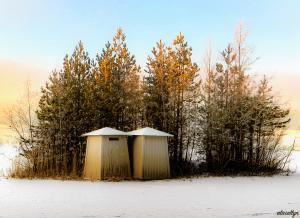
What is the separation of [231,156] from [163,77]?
5257 mm

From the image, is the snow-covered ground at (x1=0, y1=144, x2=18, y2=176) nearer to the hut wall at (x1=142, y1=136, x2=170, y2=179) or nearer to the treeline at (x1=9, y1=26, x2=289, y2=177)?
the treeline at (x1=9, y1=26, x2=289, y2=177)

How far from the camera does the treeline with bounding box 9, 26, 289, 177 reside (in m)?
17.9

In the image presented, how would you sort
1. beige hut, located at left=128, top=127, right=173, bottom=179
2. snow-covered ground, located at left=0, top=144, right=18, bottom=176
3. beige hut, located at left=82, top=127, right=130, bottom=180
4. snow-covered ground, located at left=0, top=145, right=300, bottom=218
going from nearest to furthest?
1. snow-covered ground, located at left=0, top=145, right=300, bottom=218
2. beige hut, located at left=82, top=127, right=130, bottom=180
3. beige hut, located at left=128, top=127, right=173, bottom=179
4. snow-covered ground, located at left=0, top=144, right=18, bottom=176

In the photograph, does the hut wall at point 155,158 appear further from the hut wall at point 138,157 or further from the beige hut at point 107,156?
the beige hut at point 107,156

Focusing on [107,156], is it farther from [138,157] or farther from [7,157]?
[7,157]

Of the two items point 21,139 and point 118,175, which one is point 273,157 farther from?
point 21,139

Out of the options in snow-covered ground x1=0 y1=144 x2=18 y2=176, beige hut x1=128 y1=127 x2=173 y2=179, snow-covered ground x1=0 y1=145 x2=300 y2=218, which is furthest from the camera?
snow-covered ground x1=0 y1=144 x2=18 y2=176

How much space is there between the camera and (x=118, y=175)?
591 inches

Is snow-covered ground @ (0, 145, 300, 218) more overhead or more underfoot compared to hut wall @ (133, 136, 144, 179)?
more underfoot

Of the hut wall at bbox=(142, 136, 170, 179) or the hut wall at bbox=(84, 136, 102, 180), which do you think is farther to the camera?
the hut wall at bbox=(142, 136, 170, 179)

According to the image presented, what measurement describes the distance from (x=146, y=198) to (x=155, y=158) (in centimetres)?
525

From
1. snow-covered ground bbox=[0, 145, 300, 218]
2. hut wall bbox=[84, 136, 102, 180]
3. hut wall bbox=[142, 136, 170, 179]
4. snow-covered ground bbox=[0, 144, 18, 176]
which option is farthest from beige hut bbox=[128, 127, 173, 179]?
snow-covered ground bbox=[0, 144, 18, 176]

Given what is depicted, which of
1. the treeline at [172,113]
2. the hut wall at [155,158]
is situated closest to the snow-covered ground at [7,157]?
the treeline at [172,113]

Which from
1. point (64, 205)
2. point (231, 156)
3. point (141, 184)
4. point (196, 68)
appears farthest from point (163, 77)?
point (64, 205)
